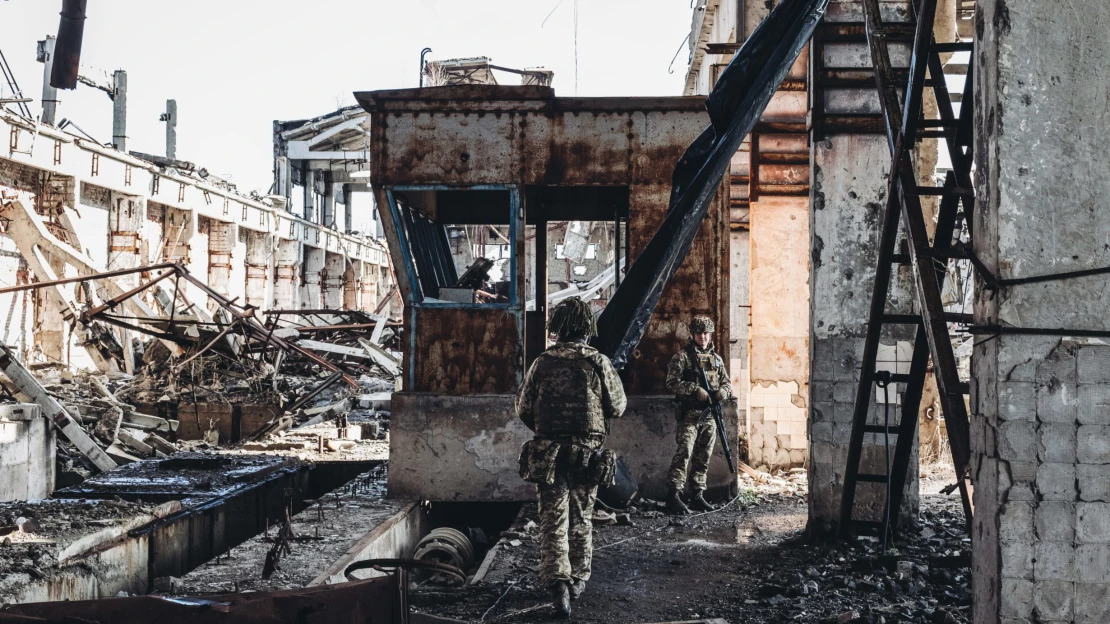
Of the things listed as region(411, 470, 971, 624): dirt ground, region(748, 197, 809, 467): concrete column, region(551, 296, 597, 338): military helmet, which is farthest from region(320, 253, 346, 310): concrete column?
region(551, 296, 597, 338): military helmet

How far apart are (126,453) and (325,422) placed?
2.86m

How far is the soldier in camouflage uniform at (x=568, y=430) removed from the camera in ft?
17.4

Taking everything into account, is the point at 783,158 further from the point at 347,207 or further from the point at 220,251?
the point at 347,207

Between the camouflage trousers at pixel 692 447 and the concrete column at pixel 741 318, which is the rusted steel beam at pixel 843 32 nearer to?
the camouflage trousers at pixel 692 447

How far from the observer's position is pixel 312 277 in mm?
36344

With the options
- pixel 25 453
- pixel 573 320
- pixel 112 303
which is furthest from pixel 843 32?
pixel 112 303

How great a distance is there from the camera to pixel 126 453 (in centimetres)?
1097

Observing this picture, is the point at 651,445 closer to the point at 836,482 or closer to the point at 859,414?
the point at 836,482

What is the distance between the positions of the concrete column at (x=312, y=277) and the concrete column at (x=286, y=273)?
208 centimetres

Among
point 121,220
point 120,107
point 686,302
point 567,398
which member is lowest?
point 567,398

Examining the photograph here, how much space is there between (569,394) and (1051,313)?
2.60 metres

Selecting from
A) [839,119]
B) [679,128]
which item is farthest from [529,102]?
[839,119]

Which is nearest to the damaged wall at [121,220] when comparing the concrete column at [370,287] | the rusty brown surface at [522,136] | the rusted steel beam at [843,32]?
the concrete column at [370,287]

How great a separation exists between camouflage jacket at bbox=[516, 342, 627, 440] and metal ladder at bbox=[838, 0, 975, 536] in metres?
1.69
